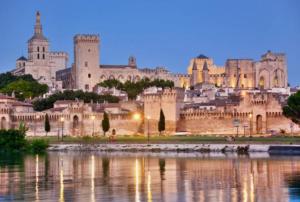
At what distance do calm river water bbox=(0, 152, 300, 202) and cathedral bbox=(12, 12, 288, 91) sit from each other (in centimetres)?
7229

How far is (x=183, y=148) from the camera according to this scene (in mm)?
58188

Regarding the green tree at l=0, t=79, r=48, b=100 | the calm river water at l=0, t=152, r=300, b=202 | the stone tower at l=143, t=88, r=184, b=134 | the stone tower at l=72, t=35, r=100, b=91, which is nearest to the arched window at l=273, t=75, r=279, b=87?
the stone tower at l=72, t=35, r=100, b=91

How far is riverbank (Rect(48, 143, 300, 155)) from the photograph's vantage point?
172 feet

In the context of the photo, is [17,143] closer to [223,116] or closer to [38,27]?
[223,116]

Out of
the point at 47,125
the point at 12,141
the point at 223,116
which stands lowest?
the point at 12,141

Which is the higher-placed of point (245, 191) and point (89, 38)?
point (89, 38)

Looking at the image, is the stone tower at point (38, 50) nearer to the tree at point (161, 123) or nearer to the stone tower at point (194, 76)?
the stone tower at point (194, 76)

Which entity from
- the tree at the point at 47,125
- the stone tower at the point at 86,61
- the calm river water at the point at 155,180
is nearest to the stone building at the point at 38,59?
the stone tower at the point at 86,61

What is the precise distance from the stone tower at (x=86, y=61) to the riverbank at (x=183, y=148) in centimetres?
5395

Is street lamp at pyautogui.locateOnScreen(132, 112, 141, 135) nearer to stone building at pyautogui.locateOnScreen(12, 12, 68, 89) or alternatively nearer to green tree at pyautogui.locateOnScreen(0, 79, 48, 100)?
green tree at pyautogui.locateOnScreen(0, 79, 48, 100)

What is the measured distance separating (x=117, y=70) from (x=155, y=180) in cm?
9222

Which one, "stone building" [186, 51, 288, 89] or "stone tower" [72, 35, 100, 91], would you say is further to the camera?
"stone building" [186, 51, 288, 89]

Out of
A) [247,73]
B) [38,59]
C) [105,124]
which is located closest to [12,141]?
[105,124]

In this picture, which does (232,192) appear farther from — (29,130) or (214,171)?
(29,130)
